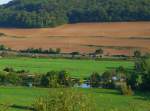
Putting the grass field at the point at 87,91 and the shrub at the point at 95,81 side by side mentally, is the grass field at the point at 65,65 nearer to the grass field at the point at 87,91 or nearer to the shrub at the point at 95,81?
the shrub at the point at 95,81

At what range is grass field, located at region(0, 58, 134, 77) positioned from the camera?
209ft

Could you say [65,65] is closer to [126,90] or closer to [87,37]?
[126,90]

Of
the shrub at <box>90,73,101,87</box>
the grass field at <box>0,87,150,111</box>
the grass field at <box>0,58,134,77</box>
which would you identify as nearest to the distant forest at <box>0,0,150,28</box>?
the grass field at <box>0,58,134,77</box>

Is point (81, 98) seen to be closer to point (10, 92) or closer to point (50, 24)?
point (10, 92)

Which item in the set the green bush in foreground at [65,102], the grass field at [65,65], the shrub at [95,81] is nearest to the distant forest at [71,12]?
the grass field at [65,65]

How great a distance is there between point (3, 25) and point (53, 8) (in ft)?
53.6

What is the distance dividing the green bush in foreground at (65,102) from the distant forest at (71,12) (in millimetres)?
98059

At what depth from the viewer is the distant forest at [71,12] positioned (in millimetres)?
117625

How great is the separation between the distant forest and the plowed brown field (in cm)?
522

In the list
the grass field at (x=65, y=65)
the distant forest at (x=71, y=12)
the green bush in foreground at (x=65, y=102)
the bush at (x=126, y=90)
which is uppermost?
the green bush in foreground at (x=65, y=102)

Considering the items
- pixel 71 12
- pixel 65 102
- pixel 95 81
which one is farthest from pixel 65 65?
pixel 71 12

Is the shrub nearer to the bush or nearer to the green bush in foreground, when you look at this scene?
the bush

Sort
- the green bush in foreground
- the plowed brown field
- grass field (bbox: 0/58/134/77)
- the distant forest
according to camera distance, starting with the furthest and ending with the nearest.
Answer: the distant forest → the plowed brown field → grass field (bbox: 0/58/134/77) → the green bush in foreground

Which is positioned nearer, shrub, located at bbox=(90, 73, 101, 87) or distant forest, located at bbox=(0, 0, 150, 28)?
shrub, located at bbox=(90, 73, 101, 87)
